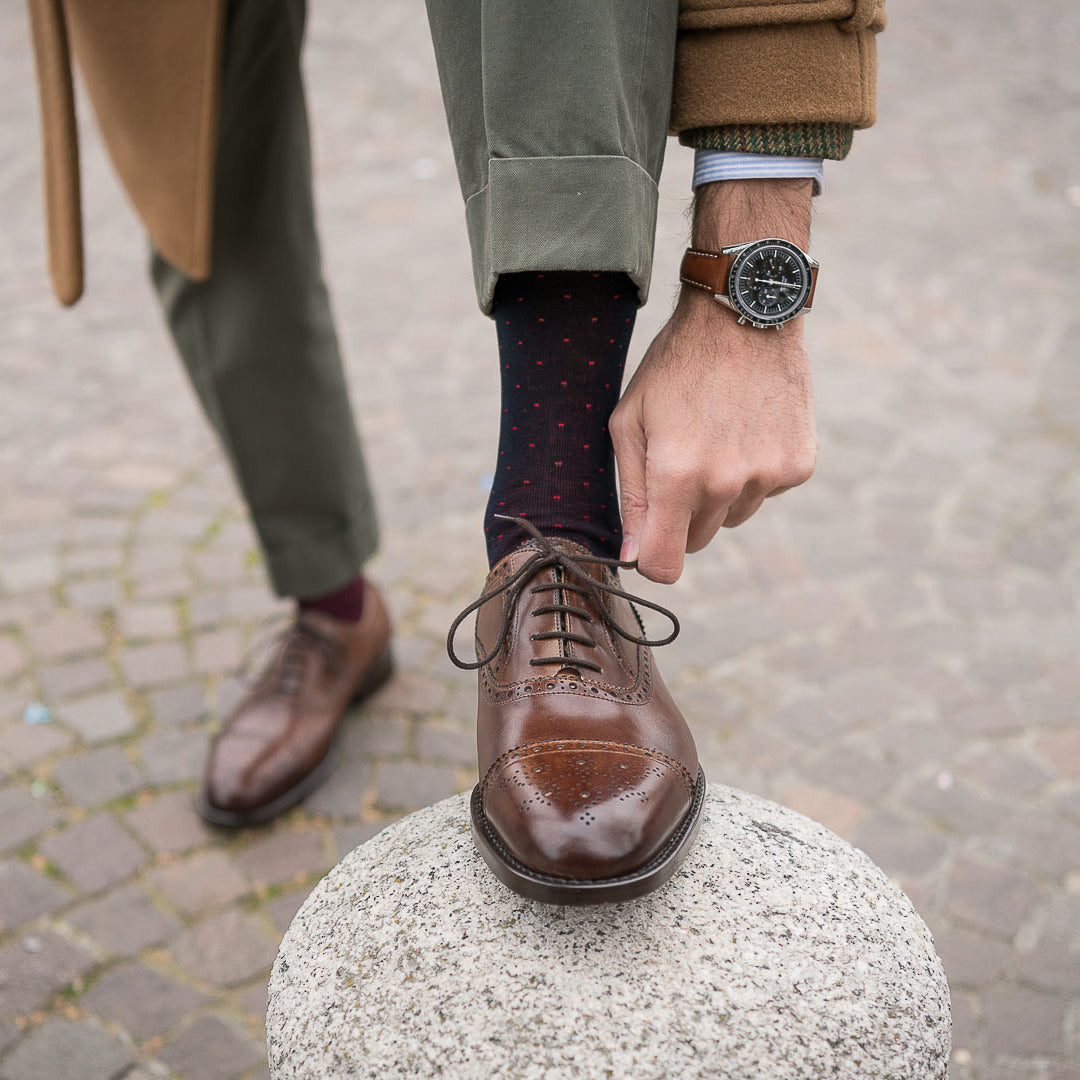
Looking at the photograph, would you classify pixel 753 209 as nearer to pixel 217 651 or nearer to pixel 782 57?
pixel 782 57

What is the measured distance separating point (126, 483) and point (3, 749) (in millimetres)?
1372

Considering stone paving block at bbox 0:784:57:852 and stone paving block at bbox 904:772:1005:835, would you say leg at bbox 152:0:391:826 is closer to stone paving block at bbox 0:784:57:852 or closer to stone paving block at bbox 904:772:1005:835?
stone paving block at bbox 0:784:57:852

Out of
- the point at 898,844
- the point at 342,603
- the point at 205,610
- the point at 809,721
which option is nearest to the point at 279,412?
the point at 342,603

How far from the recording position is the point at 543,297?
1586 millimetres

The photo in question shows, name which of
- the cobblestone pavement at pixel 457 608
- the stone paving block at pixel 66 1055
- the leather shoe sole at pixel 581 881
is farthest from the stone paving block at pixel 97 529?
the leather shoe sole at pixel 581 881

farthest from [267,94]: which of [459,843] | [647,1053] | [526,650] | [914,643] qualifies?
[914,643]

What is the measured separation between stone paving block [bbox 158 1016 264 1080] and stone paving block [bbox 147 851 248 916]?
328mm

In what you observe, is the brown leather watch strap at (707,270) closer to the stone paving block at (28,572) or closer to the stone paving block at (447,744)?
the stone paving block at (447,744)

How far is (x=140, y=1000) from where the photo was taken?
2303 millimetres

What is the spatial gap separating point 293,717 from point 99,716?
639mm

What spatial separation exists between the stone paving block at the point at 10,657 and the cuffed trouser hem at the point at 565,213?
2.43 metres

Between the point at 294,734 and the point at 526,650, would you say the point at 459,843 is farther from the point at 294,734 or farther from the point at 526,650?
the point at 294,734

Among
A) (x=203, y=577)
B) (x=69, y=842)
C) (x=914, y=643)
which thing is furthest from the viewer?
(x=203, y=577)

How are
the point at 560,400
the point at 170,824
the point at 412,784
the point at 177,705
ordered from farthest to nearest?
1. the point at 177,705
2. the point at 412,784
3. the point at 170,824
4. the point at 560,400
